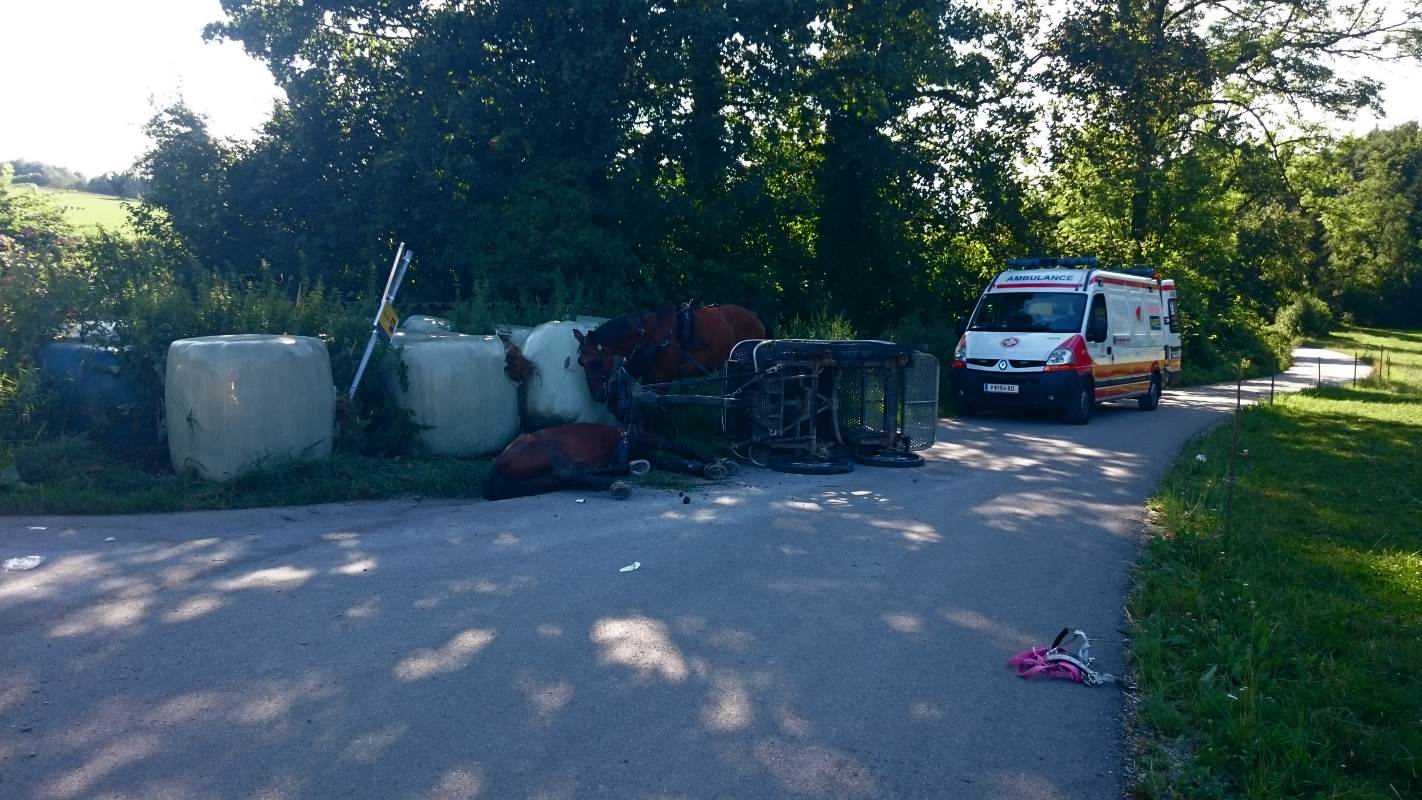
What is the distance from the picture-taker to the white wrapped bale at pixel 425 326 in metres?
13.3

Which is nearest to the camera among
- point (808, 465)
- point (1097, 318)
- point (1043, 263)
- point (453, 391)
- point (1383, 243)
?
point (453, 391)

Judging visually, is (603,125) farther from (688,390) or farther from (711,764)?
(711,764)

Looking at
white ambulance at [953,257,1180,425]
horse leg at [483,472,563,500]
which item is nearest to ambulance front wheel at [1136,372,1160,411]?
white ambulance at [953,257,1180,425]

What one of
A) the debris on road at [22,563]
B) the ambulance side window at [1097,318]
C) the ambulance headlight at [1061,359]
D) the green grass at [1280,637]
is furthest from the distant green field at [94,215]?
the green grass at [1280,637]

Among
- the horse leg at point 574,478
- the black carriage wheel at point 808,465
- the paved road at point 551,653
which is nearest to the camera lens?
the paved road at point 551,653

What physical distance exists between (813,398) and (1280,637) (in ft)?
20.5

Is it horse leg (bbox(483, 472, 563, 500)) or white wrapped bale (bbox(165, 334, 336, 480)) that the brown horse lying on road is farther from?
white wrapped bale (bbox(165, 334, 336, 480))

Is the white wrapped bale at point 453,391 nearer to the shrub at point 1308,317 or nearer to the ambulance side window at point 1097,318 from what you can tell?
the ambulance side window at point 1097,318

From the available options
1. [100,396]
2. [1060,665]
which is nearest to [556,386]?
[100,396]

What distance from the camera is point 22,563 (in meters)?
6.86

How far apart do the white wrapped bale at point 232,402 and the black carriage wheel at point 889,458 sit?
6139 mm

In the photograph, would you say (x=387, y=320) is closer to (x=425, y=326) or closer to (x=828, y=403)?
(x=425, y=326)

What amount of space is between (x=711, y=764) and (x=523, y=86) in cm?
1560

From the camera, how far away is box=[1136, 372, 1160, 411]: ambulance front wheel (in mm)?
21422
